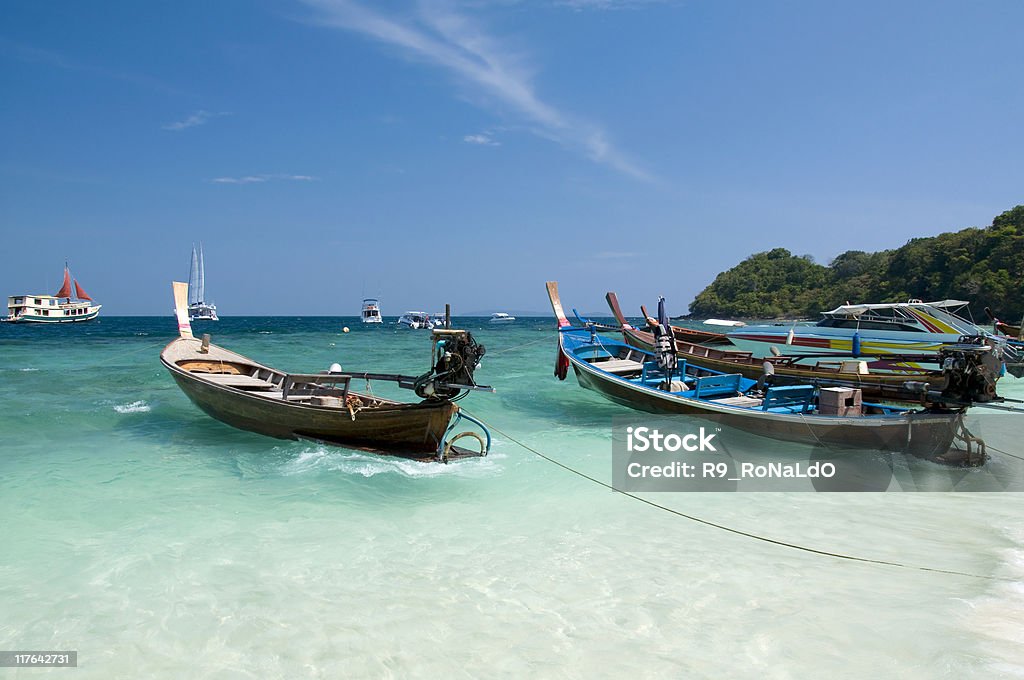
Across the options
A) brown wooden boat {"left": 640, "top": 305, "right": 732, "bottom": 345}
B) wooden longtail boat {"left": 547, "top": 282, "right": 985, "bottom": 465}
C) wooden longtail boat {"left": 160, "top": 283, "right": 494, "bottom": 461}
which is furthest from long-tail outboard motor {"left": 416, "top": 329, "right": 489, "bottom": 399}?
brown wooden boat {"left": 640, "top": 305, "right": 732, "bottom": 345}

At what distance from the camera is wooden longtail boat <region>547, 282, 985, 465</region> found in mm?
8469

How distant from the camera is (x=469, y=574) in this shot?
5730 millimetres

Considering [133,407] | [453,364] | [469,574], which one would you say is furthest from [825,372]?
[133,407]

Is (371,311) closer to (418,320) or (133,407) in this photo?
(418,320)

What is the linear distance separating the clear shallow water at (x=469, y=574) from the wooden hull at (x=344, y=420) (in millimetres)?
422

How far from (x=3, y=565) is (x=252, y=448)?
15.3 ft

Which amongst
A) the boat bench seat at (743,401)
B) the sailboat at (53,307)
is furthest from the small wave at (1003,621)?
the sailboat at (53,307)

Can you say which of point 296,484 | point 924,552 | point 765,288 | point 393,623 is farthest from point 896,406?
point 765,288

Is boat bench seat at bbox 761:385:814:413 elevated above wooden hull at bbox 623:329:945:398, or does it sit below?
below

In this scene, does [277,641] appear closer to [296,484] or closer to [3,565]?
[3,565]

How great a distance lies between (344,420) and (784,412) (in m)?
7.38

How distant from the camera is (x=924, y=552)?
241 inches

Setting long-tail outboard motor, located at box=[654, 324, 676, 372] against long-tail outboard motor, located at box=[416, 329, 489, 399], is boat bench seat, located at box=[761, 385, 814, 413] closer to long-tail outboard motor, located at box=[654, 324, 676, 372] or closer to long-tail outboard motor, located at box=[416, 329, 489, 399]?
long-tail outboard motor, located at box=[654, 324, 676, 372]

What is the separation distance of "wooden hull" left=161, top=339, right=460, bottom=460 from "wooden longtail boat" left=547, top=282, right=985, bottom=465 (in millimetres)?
4915
